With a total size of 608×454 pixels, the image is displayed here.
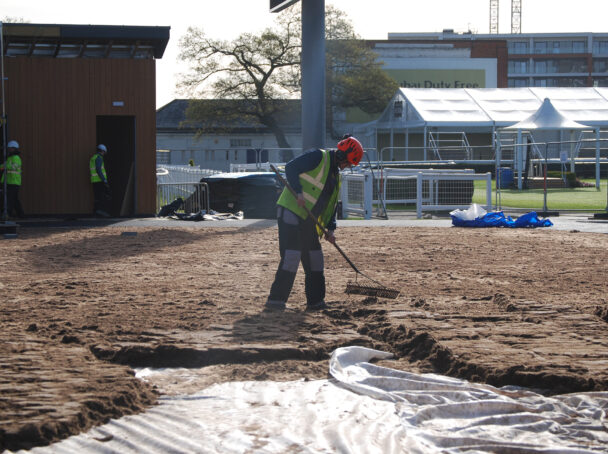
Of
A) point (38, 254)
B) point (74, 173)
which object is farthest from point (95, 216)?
point (38, 254)

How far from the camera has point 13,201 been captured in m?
19.5

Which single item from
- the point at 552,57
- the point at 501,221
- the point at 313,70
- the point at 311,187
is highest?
the point at 552,57

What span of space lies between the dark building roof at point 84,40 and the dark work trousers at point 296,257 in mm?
→ 14314

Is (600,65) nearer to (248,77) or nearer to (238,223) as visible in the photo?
(248,77)

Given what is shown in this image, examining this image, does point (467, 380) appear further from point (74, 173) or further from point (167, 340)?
point (74, 173)

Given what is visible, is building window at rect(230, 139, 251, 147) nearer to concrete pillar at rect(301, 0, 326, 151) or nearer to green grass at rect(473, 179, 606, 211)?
green grass at rect(473, 179, 606, 211)

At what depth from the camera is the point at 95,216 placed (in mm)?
20953

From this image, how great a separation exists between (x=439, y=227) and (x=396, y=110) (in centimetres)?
3235

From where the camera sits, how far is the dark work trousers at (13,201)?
19.3 metres

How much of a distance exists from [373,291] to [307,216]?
3.57 ft

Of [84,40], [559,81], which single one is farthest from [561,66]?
[84,40]

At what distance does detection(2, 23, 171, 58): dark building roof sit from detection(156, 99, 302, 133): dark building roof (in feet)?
102

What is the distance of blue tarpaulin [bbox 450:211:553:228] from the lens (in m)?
17.5

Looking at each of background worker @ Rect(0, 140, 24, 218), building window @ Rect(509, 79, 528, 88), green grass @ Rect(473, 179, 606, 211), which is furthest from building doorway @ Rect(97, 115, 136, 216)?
building window @ Rect(509, 79, 528, 88)
